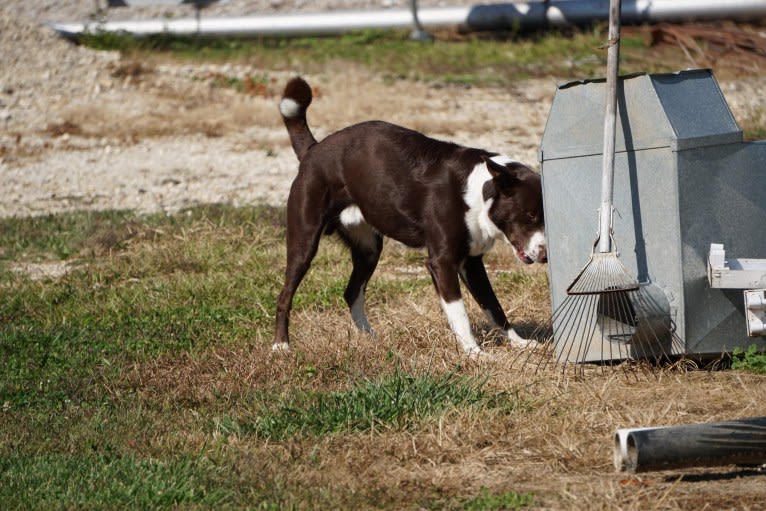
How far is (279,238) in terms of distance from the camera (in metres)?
9.27

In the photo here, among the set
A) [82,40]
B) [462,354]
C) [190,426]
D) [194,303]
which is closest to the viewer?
[190,426]

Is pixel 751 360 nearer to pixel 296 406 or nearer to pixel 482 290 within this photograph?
pixel 482 290

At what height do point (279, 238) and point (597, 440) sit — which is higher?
point (597, 440)

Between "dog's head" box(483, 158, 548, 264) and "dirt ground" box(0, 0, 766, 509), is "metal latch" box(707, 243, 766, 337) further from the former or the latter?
"dirt ground" box(0, 0, 766, 509)

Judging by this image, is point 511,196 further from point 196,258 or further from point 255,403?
point 196,258

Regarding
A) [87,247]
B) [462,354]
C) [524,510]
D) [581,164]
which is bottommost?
[87,247]

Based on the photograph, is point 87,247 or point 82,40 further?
point 82,40

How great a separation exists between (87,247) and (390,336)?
3706 mm

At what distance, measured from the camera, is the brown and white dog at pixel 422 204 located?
21.0 feet

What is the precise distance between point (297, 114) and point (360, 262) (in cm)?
99

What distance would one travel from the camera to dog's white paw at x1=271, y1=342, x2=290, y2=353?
6502 mm

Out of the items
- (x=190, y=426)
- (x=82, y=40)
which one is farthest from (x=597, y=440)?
(x=82, y=40)

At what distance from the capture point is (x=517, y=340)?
21.9 ft

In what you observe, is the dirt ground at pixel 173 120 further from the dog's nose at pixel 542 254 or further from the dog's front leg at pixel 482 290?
the dog's nose at pixel 542 254
